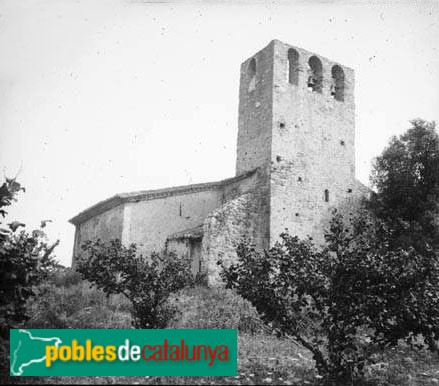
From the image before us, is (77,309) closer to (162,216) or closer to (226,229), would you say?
(226,229)

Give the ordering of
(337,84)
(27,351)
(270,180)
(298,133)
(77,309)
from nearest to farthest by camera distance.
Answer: (27,351), (77,309), (270,180), (298,133), (337,84)

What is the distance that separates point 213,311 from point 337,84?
12.6 metres

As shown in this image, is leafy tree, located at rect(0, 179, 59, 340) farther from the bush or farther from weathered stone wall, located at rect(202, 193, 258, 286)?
weathered stone wall, located at rect(202, 193, 258, 286)

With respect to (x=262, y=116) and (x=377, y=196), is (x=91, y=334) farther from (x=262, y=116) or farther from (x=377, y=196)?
(x=377, y=196)

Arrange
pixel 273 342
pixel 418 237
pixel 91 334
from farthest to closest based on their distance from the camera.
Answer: pixel 418 237, pixel 273 342, pixel 91 334

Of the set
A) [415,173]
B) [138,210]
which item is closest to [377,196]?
[415,173]

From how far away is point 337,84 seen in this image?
21953 millimetres

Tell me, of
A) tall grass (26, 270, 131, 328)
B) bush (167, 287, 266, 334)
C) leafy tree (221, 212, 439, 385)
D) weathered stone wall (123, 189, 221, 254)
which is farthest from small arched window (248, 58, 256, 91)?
leafy tree (221, 212, 439, 385)

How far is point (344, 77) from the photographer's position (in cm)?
2177

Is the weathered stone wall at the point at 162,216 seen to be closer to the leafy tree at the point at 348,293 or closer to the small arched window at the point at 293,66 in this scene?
the small arched window at the point at 293,66

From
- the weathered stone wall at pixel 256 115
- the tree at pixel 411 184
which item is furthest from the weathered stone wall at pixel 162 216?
the tree at pixel 411 184

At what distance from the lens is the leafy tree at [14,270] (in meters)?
7.83

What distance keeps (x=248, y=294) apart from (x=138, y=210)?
11.6 m

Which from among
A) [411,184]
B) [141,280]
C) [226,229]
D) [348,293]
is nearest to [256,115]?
[226,229]
